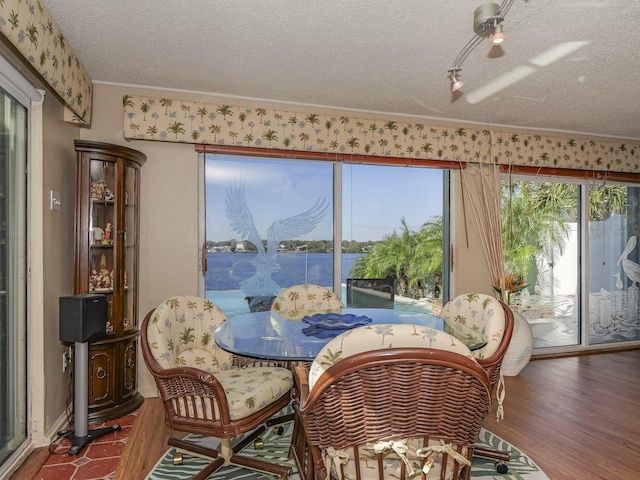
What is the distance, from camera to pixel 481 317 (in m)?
2.41

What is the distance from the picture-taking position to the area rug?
7.32 ft

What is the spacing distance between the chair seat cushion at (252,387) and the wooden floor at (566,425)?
64 centimetres

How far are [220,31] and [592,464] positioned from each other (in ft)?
10.4

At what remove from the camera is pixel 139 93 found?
3.36 metres

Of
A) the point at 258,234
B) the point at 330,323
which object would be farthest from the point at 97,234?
the point at 330,323

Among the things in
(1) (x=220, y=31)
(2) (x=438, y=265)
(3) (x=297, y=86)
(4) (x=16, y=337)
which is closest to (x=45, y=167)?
(4) (x=16, y=337)

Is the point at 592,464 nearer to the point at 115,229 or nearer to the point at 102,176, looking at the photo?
the point at 115,229

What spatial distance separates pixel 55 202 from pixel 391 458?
7.98ft

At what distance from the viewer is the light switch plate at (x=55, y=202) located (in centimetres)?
264

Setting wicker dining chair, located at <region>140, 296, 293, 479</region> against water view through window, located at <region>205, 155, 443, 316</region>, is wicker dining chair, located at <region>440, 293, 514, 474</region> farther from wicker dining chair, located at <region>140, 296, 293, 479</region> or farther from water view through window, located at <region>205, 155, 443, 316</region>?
water view through window, located at <region>205, 155, 443, 316</region>

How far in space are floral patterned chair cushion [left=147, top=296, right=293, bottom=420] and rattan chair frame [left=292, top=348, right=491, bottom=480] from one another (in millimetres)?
874

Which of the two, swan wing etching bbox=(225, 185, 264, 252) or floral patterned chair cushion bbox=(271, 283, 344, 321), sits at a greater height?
swan wing etching bbox=(225, 185, 264, 252)

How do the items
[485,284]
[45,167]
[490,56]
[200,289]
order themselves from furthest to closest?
[485,284], [200,289], [490,56], [45,167]

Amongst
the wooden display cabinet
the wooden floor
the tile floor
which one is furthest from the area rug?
the wooden display cabinet
